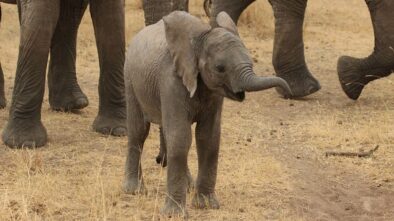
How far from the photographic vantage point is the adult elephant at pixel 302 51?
27.3ft

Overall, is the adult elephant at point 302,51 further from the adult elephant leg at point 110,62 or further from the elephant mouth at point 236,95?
the elephant mouth at point 236,95

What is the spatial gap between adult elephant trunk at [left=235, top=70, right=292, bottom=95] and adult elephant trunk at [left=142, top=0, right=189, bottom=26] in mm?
1840

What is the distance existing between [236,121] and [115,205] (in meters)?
2.85

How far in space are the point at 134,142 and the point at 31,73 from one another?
1589 mm

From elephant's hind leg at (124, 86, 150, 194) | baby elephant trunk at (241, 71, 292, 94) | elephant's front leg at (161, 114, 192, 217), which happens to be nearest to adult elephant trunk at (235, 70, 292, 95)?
baby elephant trunk at (241, 71, 292, 94)

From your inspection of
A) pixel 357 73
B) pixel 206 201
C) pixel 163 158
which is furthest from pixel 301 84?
pixel 206 201

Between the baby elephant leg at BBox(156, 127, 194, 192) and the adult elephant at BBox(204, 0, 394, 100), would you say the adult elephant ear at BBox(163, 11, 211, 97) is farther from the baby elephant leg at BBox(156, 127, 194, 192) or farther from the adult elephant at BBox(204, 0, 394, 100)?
the adult elephant at BBox(204, 0, 394, 100)

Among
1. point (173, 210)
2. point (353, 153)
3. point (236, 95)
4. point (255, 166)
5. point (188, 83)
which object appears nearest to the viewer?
point (236, 95)

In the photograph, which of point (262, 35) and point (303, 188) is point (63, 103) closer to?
point (303, 188)

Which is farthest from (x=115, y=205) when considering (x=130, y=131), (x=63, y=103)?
(x=63, y=103)

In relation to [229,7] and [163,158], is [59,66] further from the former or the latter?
[163,158]

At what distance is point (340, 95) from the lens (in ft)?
31.2

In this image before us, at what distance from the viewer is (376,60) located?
27.9ft

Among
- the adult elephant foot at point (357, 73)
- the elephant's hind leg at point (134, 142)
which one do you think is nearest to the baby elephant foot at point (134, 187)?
the elephant's hind leg at point (134, 142)
